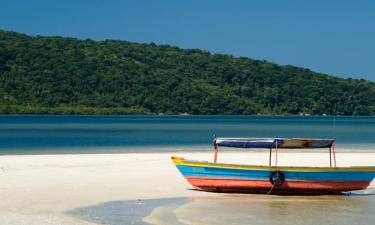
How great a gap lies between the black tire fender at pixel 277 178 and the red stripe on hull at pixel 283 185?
3.5 inches

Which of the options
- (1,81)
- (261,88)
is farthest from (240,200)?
(261,88)

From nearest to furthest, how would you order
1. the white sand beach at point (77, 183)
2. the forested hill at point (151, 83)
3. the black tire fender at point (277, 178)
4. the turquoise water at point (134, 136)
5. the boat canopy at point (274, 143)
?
the white sand beach at point (77, 183), the black tire fender at point (277, 178), the boat canopy at point (274, 143), the turquoise water at point (134, 136), the forested hill at point (151, 83)

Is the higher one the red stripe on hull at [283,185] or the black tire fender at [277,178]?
the black tire fender at [277,178]

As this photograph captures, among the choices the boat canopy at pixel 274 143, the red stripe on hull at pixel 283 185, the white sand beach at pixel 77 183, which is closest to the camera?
the white sand beach at pixel 77 183

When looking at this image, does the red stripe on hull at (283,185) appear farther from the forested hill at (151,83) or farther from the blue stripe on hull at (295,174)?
the forested hill at (151,83)

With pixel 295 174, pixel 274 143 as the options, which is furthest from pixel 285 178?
pixel 274 143

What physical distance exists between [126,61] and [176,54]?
60.3 ft

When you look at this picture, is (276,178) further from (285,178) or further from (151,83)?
(151,83)

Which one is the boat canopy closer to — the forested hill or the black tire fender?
the black tire fender

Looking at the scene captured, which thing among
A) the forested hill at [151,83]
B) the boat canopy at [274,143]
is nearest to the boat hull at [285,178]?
the boat canopy at [274,143]

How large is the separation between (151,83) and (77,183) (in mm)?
135830

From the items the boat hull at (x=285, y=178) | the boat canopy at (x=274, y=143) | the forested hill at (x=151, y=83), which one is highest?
the forested hill at (x=151, y=83)

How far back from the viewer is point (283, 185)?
19.4m

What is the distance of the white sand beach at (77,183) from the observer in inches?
654
